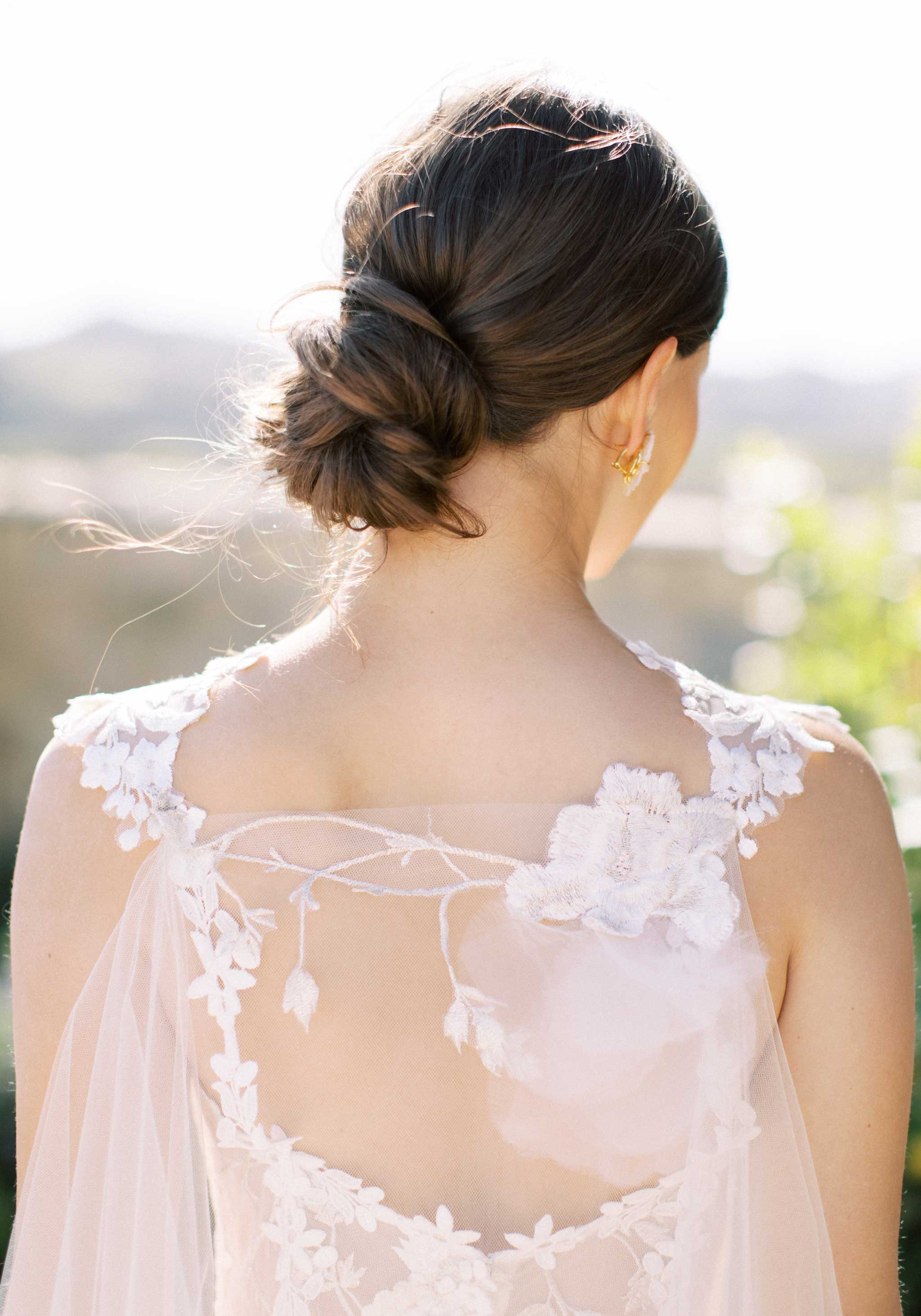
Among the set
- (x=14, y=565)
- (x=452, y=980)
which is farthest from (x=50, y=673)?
(x=452, y=980)

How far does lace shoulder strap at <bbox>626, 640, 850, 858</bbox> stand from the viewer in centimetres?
100

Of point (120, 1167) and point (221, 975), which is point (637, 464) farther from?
point (120, 1167)

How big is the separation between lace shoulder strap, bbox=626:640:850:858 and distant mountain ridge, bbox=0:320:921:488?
2.50 metres

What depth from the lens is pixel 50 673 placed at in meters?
4.64

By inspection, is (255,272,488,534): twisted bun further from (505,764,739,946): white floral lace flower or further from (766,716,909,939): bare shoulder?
(766,716,909,939): bare shoulder

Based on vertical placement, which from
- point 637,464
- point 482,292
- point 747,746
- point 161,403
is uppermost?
point 482,292

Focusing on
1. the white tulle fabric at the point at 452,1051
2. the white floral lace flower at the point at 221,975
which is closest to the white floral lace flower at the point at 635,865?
the white tulle fabric at the point at 452,1051

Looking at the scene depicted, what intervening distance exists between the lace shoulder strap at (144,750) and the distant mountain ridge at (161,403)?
106 inches

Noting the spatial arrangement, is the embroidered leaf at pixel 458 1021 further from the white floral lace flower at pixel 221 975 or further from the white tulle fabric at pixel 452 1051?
the white floral lace flower at pixel 221 975

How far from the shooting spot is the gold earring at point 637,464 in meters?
1.16

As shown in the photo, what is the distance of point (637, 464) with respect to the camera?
117 cm

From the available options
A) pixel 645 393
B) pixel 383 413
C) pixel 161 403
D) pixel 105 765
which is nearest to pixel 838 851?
pixel 645 393

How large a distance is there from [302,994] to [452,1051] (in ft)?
0.51

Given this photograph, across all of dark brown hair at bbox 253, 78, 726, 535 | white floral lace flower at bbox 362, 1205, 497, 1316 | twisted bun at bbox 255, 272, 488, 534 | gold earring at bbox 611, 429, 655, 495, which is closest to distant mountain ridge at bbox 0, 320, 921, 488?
gold earring at bbox 611, 429, 655, 495
